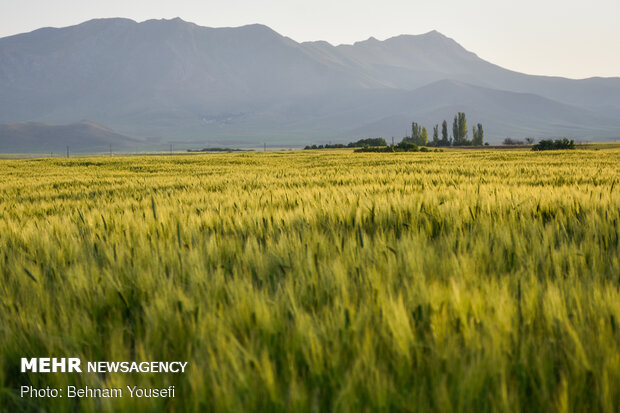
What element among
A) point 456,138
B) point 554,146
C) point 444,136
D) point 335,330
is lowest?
point 335,330

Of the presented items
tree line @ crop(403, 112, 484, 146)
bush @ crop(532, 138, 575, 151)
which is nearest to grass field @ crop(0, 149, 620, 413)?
bush @ crop(532, 138, 575, 151)

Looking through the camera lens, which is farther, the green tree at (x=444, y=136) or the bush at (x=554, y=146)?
the green tree at (x=444, y=136)

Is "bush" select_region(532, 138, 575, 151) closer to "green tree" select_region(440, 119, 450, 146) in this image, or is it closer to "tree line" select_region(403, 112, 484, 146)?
"tree line" select_region(403, 112, 484, 146)

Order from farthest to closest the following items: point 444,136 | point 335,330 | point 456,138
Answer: point 444,136 < point 456,138 < point 335,330

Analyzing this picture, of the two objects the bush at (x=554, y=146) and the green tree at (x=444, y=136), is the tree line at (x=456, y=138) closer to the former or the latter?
the green tree at (x=444, y=136)

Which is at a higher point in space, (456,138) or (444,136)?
(444,136)

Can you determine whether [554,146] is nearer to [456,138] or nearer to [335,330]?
[335,330]

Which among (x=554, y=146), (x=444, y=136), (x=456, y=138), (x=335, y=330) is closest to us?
(x=335, y=330)

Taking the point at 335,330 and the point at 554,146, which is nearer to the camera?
the point at 335,330

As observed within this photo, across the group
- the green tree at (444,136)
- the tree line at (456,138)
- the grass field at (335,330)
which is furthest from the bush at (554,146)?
the green tree at (444,136)

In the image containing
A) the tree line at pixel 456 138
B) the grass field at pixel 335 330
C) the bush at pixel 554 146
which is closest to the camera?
the grass field at pixel 335 330

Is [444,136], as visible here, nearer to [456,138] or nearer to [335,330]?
[456,138]

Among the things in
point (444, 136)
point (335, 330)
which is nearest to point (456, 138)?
point (444, 136)

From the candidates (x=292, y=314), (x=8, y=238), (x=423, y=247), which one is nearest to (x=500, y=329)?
(x=292, y=314)
